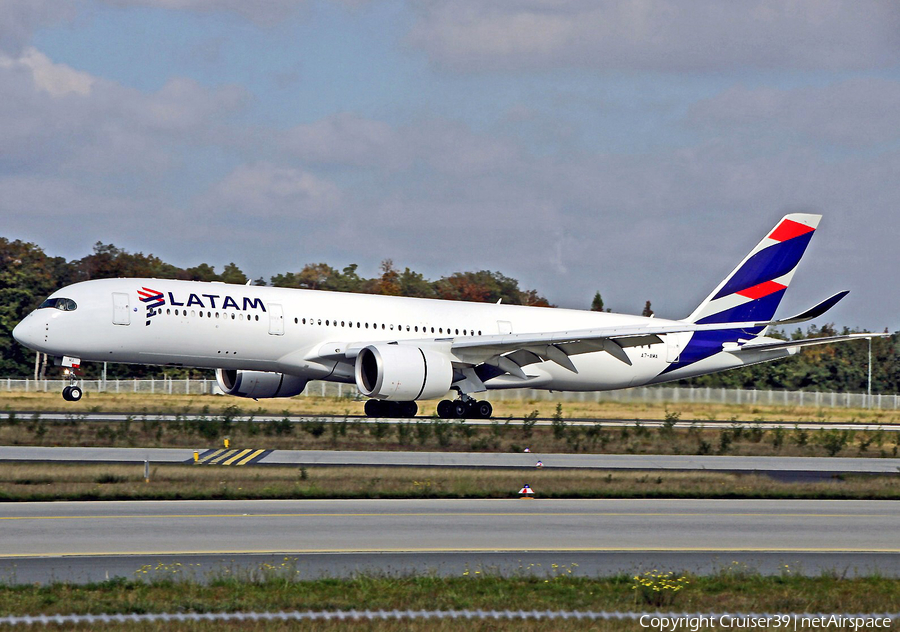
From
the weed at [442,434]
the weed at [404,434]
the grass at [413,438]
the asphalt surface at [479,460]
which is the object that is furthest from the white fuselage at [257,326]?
the asphalt surface at [479,460]

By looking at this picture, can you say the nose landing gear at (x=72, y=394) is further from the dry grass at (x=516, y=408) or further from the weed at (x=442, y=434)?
the weed at (x=442, y=434)

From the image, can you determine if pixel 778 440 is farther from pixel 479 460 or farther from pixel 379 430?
pixel 379 430

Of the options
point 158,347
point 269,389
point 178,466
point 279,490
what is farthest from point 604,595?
point 269,389

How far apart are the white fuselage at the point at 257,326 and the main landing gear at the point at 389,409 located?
160 centimetres

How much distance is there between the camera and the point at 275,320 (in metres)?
33.1

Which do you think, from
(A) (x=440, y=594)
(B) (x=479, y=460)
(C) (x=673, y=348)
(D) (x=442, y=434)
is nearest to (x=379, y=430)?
(D) (x=442, y=434)

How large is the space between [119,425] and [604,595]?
21001 millimetres

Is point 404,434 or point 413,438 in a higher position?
point 404,434

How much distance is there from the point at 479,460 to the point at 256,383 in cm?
1495

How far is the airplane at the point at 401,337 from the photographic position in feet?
104

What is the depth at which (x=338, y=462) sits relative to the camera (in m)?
22.1

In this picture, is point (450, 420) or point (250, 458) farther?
point (450, 420)

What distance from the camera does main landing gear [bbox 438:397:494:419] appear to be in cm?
3500

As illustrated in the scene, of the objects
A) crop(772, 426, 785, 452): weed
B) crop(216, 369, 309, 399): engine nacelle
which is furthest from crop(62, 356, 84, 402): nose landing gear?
crop(772, 426, 785, 452): weed
